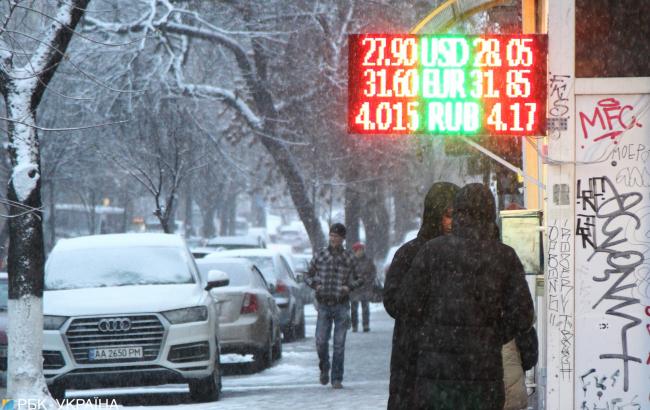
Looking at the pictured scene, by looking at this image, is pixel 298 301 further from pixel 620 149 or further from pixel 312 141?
pixel 620 149

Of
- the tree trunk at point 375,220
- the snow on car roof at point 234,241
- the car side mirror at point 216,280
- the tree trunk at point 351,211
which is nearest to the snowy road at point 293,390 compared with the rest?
the car side mirror at point 216,280

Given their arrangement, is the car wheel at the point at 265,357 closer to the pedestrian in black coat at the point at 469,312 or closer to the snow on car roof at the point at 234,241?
the pedestrian in black coat at the point at 469,312

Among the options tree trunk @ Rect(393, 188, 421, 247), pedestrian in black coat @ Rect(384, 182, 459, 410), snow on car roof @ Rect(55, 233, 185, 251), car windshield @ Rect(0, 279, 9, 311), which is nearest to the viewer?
pedestrian in black coat @ Rect(384, 182, 459, 410)

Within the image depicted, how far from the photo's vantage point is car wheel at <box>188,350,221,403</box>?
14.5 metres

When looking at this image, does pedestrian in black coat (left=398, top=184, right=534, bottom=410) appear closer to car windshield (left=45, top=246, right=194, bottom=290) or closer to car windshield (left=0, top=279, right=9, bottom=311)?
car windshield (left=45, top=246, right=194, bottom=290)

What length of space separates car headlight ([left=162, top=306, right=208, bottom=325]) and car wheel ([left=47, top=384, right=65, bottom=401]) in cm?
129

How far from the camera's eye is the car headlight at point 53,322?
1405cm

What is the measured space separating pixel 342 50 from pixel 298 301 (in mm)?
8780

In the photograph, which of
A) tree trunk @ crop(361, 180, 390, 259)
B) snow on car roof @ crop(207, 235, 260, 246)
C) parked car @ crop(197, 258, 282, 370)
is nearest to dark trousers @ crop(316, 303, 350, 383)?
parked car @ crop(197, 258, 282, 370)

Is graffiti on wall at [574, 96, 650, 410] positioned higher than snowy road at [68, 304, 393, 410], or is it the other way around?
graffiti on wall at [574, 96, 650, 410]

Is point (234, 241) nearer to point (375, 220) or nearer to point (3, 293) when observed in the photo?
point (375, 220)

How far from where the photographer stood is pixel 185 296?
14438mm

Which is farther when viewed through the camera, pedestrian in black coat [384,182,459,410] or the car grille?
the car grille

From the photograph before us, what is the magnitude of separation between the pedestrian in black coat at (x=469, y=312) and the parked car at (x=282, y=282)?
16428 millimetres
